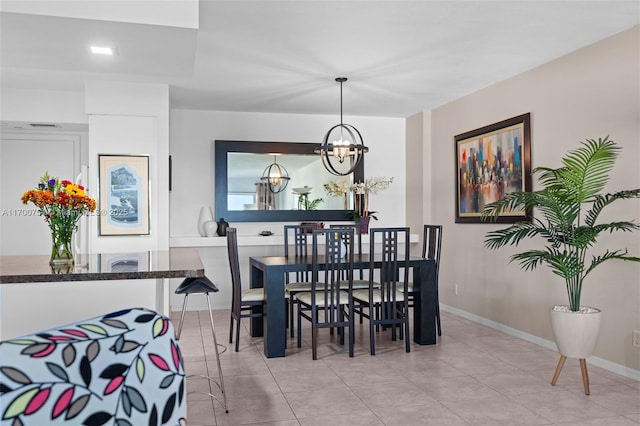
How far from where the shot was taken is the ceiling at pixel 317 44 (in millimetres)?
3330

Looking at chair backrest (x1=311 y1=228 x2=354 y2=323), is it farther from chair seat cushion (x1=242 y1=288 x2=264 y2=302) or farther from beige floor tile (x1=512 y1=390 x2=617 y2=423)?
beige floor tile (x1=512 y1=390 x2=617 y2=423)

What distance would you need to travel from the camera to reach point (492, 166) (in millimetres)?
5355

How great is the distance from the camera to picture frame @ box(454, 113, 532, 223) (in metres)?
4.92

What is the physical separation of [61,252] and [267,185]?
3844mm

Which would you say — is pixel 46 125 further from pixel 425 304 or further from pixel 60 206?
pixel 425 304

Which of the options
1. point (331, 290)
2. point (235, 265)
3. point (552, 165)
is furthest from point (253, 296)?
point (552, 165)

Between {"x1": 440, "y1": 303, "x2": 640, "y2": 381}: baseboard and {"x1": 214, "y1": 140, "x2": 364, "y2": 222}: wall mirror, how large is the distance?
6.20 ft

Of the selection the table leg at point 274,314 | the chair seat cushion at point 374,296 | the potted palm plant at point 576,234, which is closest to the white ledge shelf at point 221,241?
the chair seat cushion at point 374,296

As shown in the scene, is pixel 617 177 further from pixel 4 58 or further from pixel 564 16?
pixel 4 58

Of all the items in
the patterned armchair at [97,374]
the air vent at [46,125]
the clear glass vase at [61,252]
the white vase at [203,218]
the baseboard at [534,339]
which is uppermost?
the air vent at [46,125]

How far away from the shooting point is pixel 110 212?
5.11m

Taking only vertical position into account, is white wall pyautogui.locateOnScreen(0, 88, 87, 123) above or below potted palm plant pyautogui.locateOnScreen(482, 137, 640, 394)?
above

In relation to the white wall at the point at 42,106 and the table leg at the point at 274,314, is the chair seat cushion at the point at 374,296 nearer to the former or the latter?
the table leg at the point at 274,314

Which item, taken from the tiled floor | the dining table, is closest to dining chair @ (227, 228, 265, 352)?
the dining table
